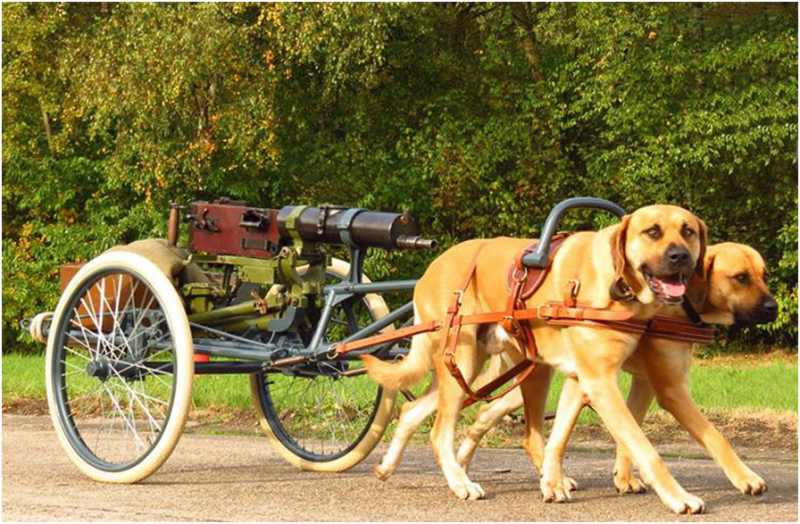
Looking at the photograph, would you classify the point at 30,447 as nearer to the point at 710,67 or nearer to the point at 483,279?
the point at 483,279

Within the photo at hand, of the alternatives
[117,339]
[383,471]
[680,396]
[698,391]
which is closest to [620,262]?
[680,396]

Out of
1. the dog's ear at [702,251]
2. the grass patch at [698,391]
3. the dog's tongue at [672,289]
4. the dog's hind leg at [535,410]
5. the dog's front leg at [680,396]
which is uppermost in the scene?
the dog's ear at [702,251]

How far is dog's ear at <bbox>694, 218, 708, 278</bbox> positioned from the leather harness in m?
0.14

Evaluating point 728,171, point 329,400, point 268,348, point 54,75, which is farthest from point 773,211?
point 268,348

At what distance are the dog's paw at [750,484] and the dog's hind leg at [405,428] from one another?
1.73 m

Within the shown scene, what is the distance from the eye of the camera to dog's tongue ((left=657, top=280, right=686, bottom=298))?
6.22m

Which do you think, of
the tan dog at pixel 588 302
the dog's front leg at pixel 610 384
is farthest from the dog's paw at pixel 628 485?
the dog's front leg at pixel 610 384

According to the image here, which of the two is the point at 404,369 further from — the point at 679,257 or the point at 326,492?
the point at 679,257

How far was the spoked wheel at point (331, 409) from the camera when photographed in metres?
8.67

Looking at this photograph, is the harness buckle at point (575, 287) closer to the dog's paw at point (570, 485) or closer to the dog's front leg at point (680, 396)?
the dog's front leg at point (680, 396)

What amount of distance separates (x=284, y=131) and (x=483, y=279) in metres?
19.2

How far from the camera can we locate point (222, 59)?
Result: 2316cm

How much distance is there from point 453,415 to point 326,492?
1022 mm

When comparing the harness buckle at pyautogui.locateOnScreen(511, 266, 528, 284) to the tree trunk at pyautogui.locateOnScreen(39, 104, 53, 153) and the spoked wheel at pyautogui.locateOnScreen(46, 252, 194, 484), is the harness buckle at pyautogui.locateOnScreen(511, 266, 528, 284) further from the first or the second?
the tree trunk at pyautogui.locateOnScreen(39, 104, 53, 153)
